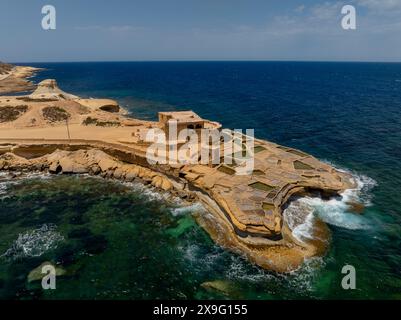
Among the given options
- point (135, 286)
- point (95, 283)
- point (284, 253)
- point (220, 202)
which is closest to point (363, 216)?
point (284, 253)

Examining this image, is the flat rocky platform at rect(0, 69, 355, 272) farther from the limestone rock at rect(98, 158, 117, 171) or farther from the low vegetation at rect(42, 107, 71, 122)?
the low vegetation at rect(42, 107, 71, 122)

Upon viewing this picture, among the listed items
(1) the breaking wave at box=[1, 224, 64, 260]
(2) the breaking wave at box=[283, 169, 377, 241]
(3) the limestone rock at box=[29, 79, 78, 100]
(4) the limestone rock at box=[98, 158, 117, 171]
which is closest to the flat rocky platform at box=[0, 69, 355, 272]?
(4) the limestone rock at box=[98, 158, 117, 171]

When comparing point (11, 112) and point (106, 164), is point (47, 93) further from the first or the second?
point (106, 164)

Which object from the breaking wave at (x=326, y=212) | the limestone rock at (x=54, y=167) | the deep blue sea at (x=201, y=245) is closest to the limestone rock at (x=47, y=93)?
the limestone rock at (x=54, y=167)

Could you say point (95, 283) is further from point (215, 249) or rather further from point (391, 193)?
point (391, 193)

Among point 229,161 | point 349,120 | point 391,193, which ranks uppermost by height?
point 349,120

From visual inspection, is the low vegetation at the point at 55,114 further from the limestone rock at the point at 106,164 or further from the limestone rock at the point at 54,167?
the limestone rock at the point at 106,164
